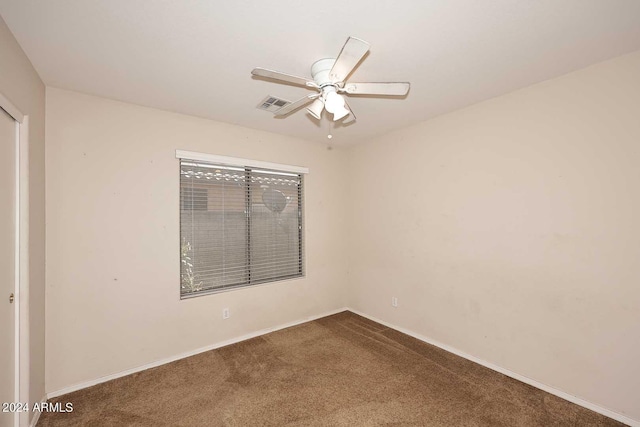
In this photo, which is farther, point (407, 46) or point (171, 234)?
point (171, 234)

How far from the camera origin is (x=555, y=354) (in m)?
2.23

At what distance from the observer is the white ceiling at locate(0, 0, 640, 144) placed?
150cm

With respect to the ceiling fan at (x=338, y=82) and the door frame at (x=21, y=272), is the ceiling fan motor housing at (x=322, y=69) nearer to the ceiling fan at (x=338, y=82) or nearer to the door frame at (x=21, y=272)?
the ceiling fan at (x=338, y=82)

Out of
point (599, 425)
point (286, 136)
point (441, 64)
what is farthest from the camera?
point (286, 136)

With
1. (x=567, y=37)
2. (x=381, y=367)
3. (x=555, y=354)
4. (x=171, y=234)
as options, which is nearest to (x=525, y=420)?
(x=555, y=354)

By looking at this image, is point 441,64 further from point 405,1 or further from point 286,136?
point 286,136

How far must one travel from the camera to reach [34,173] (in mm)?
2014

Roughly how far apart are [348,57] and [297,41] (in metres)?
0.47

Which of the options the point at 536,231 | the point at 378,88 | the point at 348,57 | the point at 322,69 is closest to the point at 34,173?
the point at 322,69

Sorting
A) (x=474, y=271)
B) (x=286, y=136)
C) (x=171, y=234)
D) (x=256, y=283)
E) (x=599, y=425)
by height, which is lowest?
(x=599, y=425)

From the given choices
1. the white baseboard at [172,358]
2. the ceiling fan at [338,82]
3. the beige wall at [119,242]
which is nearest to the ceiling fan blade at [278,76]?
→ the ceiling fan at [338,82]

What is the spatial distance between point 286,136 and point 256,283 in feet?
6.42

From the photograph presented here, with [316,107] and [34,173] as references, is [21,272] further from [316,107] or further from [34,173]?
[316,107]

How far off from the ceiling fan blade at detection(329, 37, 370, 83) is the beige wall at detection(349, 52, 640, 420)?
1.79 m
